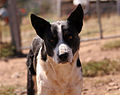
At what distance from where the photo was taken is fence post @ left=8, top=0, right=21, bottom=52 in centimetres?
974

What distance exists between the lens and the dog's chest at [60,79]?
12.1 feet

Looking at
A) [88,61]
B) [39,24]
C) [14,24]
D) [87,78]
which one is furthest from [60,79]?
[14,24]

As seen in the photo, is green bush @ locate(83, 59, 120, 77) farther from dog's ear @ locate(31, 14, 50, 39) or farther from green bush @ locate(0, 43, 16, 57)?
green bush @ locate(0, 43, 16, 57)

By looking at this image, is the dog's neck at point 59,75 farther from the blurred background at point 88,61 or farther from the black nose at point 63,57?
the blurred background at point 88,61

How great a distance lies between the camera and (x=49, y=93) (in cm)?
366

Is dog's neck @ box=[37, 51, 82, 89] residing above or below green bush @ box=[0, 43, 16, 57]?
above

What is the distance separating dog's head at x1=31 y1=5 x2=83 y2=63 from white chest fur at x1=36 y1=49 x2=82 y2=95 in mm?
223

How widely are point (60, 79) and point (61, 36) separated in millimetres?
575

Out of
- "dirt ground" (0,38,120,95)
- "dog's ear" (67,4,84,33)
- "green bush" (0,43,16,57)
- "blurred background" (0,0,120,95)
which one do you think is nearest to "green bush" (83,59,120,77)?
"blurred background" (0,0,120,95)

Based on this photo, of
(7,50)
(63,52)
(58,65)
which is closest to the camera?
(63,52)

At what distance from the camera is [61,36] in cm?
339

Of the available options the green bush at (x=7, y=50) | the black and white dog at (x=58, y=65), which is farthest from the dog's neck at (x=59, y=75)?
the green bush at (x=7, y=50)

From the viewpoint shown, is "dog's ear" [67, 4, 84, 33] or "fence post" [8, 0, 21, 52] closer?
"dog's ear" [67, 4, 84, 33]

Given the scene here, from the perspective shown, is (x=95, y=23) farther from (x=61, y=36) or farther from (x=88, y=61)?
(x=61, y=36)
